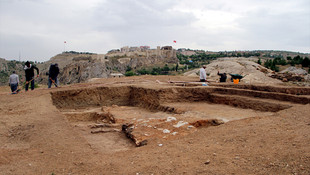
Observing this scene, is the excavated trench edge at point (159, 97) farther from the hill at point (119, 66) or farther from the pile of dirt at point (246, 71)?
the hill at point (119, 66)

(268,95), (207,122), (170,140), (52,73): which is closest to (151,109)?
(207,122)

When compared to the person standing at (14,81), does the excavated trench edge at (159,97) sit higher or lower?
lower

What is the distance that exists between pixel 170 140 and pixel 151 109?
5221 millimetres

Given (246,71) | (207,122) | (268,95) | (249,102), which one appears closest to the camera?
(207,122)

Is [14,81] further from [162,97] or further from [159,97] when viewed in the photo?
[162,97]

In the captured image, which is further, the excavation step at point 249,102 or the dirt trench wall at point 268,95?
the dirt trench wall at point 268,95

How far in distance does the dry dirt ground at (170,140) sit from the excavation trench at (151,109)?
40 mm

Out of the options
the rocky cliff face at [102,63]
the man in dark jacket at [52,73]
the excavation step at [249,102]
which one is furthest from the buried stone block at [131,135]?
the rocky cliff face at [102,63]

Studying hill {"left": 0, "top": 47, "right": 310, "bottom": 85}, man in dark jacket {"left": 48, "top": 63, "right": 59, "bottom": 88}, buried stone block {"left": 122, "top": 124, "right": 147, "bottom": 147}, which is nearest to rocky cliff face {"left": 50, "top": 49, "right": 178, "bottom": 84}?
hill {"left": 0, "top": 47, "right": 310, "bottom": 85}

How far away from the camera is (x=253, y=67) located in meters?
22.4

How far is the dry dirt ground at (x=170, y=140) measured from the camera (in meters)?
3.59

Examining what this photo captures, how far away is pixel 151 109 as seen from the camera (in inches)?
417

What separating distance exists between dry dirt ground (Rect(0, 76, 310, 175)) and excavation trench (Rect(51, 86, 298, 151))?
0.13ft

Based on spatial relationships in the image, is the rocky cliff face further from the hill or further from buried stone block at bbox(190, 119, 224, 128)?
buried stone block at bbox(190, 119, 224, 128)
